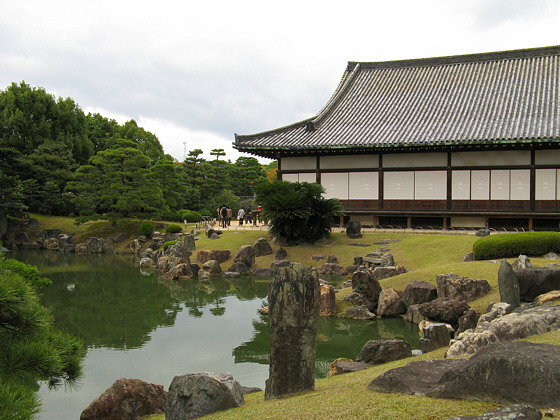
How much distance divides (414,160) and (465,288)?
45.8 ft

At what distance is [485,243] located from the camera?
16281mm

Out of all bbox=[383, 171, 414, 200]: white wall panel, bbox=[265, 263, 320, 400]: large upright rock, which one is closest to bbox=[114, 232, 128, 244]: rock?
bbox=[383, 171, 414, 200]: white wall panel

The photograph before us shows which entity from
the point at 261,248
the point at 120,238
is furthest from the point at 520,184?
the point at 120,238

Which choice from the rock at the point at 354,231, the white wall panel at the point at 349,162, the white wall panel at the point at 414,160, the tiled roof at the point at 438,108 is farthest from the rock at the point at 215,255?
the white wall panel at the point at 414,160

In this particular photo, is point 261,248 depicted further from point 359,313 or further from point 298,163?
point 359,313

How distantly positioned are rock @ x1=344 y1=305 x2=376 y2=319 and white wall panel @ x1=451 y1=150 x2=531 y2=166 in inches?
558

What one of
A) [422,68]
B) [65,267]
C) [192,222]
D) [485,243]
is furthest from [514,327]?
[192,222]

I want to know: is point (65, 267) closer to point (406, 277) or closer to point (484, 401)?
point (406, 277)

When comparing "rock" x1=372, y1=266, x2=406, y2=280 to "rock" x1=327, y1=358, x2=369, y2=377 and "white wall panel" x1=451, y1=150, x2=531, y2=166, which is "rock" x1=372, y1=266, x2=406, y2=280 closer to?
"rock" x1=327, y1=358, x2=369, y2=377

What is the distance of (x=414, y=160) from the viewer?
25.4 m

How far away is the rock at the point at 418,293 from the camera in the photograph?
1327 centimetres

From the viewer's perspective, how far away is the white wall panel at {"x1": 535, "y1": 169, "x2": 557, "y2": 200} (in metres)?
23.2

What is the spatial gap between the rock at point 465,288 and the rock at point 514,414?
8.99 meters

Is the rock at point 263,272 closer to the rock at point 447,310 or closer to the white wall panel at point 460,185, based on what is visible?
the rock at point 447,310
